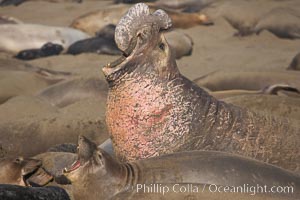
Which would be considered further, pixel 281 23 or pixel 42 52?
pixel 281 23

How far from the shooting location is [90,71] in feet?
25.0

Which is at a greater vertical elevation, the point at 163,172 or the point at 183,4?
the point at 163,172

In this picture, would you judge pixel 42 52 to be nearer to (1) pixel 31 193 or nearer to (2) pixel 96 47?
(2) pixel 96 47

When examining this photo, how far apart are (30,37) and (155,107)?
5.78 metres

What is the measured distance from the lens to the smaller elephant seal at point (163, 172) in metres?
2.96

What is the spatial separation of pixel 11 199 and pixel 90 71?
458 cm

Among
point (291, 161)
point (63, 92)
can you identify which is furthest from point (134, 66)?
point (63, 92)

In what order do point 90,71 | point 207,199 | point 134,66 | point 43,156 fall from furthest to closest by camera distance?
point 90,71
point 43,156
point 134,66
point 207,199

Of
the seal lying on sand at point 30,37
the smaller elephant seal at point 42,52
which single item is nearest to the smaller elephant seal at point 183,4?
the seal lying on sand at point 30,37

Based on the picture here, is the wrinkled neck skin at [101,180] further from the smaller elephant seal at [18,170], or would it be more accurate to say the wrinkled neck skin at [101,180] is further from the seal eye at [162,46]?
the smaller elephant seal at [18,170]

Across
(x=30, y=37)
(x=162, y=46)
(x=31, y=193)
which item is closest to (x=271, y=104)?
(x=162, y=46)

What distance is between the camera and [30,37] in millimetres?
8969

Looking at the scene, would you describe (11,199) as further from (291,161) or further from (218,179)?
(291,161)

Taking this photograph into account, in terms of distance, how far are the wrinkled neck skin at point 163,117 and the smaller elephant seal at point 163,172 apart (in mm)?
269
